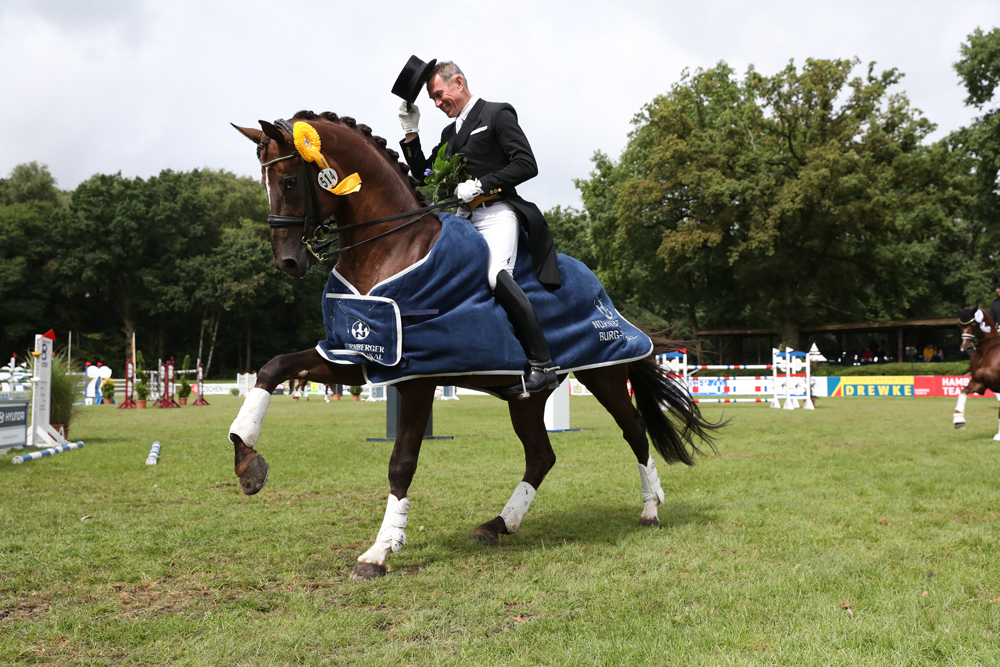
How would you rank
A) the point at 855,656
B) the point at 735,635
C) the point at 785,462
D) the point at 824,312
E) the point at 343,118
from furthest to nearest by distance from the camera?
1. the point at 824,312
2. the point at 785,462
3. the point at 343,118
4. the point at 735,635
5. the point at 855,656

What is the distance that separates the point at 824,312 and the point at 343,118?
1629 inches

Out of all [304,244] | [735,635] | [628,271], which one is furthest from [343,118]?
[628,271]

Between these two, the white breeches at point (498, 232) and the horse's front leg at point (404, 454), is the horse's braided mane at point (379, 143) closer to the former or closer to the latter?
the white breeches at point (498, 232)

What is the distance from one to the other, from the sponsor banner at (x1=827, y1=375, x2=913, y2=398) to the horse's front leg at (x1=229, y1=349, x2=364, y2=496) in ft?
99.9

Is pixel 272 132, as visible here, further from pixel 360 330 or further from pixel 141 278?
pixel 141 278

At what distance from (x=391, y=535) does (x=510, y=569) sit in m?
0.66

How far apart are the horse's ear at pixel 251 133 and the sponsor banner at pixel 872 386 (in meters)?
30.7

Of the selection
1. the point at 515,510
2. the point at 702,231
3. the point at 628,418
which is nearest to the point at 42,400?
the point at 515,510

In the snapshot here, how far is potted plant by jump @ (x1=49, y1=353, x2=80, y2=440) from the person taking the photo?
454 inches

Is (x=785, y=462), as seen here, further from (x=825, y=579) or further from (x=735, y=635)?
(x=735, y=635)

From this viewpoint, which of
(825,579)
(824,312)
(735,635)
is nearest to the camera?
(735,635)

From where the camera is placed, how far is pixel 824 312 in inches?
1636

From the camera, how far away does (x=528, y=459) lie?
534cm

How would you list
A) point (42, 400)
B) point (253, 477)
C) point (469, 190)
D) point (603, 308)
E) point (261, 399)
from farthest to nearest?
point (42, 400) < point (603, 308) < point (469, 190) < point (261, 399) < point (253, 477)
